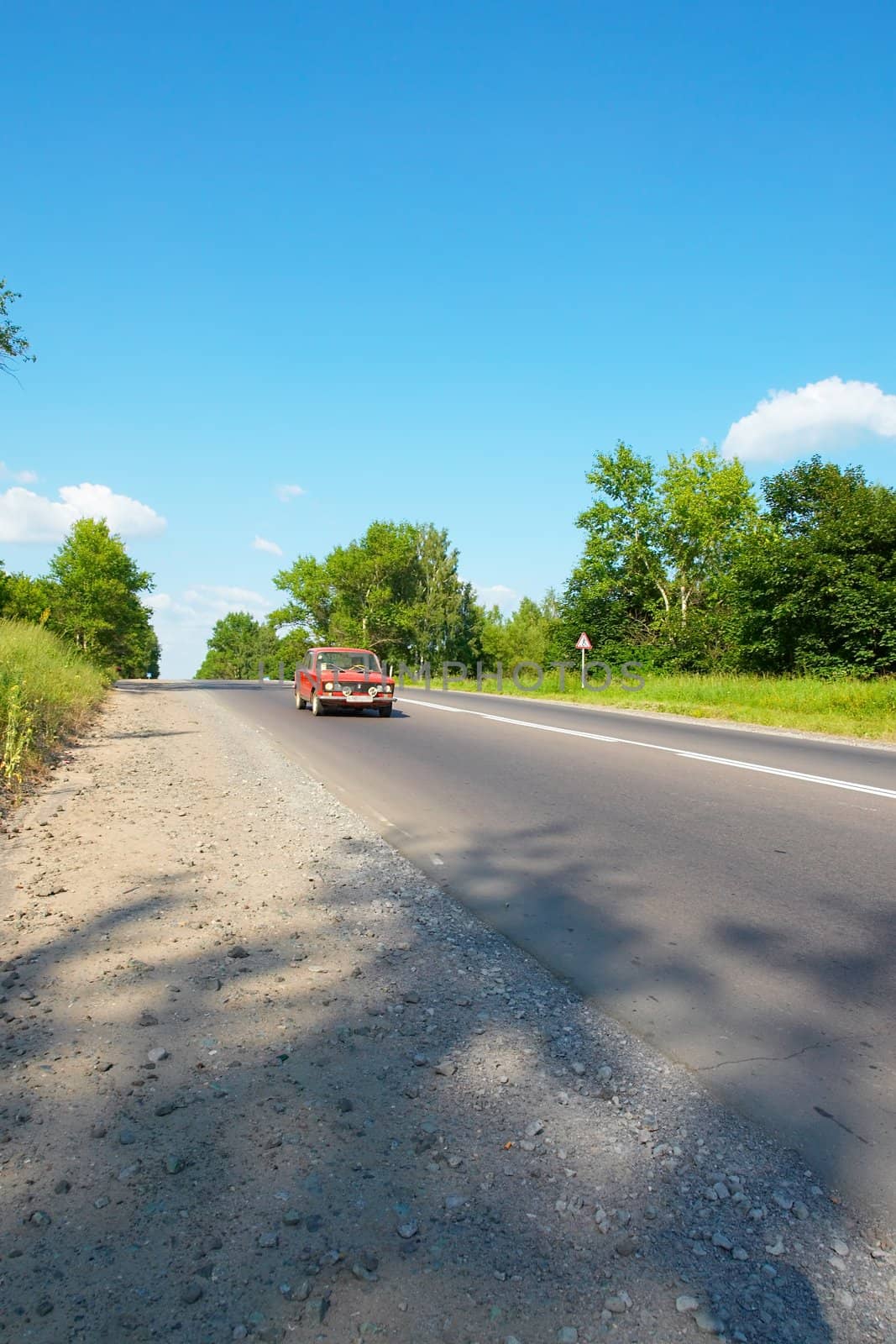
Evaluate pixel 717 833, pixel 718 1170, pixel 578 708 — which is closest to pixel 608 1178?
pixel 718 1170

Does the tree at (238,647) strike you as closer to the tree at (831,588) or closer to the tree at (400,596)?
the tree at (400,596)

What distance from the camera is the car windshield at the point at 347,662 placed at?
19.5 meters

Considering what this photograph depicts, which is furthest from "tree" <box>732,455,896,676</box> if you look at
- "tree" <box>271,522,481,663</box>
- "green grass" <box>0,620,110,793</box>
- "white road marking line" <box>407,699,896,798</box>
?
"tree" <box>271,522,481,663</box>

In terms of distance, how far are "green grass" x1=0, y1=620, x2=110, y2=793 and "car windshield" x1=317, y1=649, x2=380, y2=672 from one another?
522 cm

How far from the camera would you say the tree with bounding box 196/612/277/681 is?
156 metres

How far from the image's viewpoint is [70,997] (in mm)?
3592

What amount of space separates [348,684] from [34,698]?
7631mm

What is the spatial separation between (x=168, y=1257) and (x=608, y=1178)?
47.3 inches

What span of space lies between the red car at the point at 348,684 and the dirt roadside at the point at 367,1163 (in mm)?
14344

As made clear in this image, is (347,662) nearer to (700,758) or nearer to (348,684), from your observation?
(348,684)

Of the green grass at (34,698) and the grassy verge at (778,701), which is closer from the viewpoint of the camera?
the green grass at (34,698)

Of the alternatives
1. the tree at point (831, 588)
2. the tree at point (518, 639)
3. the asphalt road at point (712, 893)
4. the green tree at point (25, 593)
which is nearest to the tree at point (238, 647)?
the tree at point (518, 639)

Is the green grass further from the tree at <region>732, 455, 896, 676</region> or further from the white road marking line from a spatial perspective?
the tree at <region>732, 455, 896, 676</region>

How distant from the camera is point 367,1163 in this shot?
2465 mm
